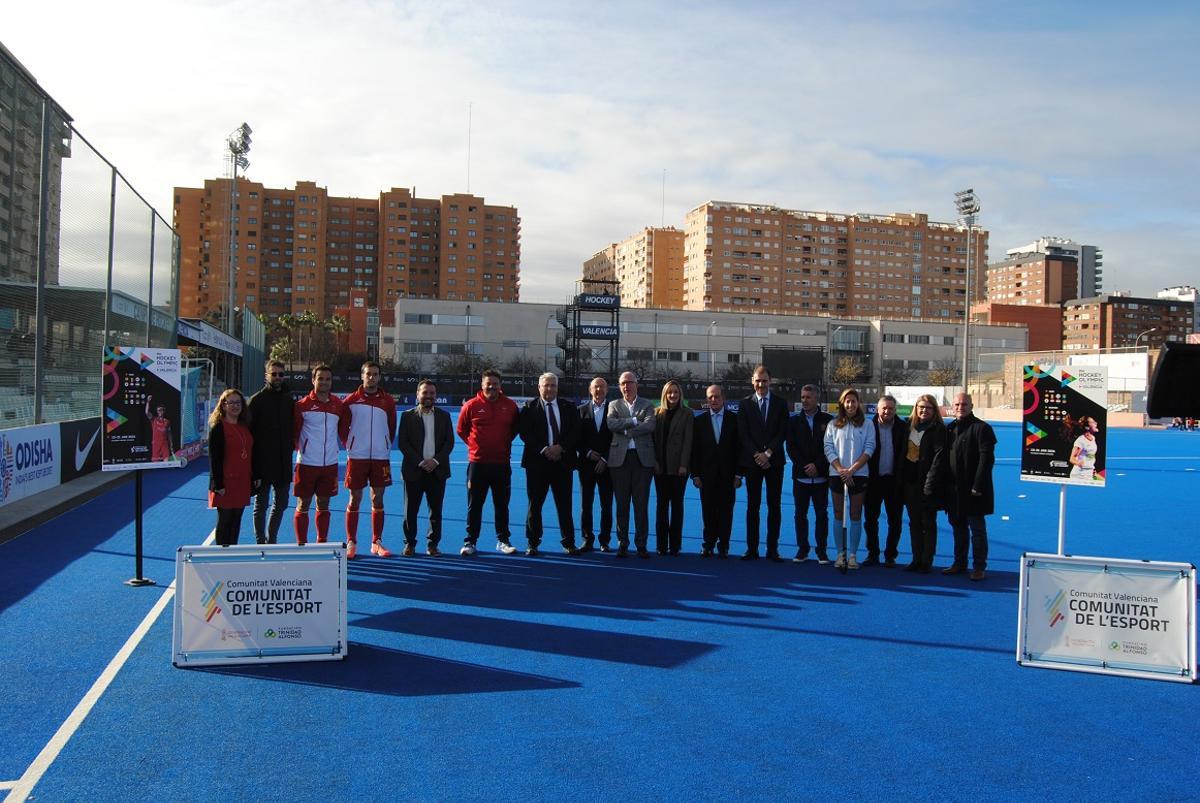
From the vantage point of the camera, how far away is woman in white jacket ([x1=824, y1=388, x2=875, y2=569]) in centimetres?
896

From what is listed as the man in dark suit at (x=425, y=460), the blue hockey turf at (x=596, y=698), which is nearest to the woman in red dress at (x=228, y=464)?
the blue hockey turf at (x=596, y=698)

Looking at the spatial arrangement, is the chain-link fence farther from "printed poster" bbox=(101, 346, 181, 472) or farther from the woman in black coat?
the woman in black coat

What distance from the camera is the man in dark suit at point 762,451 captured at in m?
9.39

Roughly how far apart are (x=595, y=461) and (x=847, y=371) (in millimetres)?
75408

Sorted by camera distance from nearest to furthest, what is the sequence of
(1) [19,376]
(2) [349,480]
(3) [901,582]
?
1. (3) [901,582]
2. (2) [349,480]
3. (1) [19,376]

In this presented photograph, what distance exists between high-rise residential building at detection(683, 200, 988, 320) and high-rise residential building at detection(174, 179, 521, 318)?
32.7 meters

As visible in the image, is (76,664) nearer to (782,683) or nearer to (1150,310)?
(782,683)

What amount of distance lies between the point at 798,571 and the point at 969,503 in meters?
1.73

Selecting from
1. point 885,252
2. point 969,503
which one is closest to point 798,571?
point 969,503

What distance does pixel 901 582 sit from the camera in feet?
27.7

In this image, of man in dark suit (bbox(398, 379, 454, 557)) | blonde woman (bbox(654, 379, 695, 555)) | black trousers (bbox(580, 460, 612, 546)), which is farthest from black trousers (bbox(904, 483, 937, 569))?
man in dark suit (bbox(398, 379, 454, 557))

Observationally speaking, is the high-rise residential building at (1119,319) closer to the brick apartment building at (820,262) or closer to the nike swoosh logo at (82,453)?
the brick apartment building at (820,262)

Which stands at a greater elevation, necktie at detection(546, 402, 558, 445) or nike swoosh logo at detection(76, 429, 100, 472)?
Result: necktie at detection(546, 402, 558, 445)

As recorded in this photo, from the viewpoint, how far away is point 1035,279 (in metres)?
191
